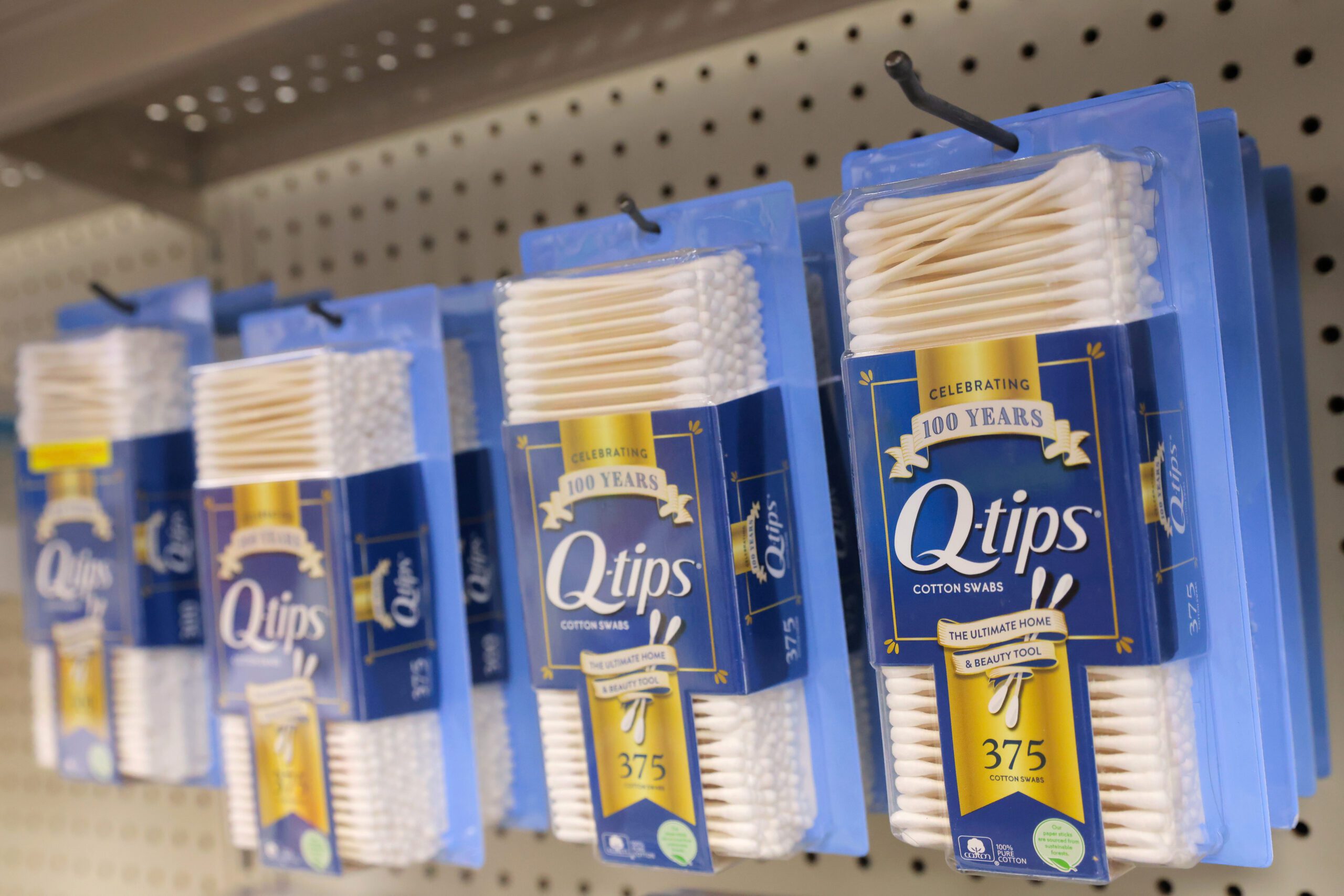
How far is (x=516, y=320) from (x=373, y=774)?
0.46 meters

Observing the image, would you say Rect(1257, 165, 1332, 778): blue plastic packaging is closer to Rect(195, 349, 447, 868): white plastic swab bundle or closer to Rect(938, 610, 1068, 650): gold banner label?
Rect(938, 610, 1068, 650): gold banner label

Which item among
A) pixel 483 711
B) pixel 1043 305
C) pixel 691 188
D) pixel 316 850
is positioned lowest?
pixel 316 850

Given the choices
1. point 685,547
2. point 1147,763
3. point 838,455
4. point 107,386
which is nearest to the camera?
point 1147,763

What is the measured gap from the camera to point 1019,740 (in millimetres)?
764

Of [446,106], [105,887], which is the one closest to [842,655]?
[446,106]

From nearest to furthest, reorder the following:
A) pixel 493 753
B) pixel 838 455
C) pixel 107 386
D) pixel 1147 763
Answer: pixel 1147 763 < pixel 838 455 < pixel 493 753 < pixel 107 386

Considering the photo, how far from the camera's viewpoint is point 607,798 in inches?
36.9

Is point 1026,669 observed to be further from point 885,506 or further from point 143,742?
point 143,742

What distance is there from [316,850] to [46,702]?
20.4 inches

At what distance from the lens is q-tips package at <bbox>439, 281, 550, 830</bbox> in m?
1.19

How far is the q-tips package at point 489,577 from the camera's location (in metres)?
1.19

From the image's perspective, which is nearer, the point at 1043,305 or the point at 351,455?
the point at 1043,305

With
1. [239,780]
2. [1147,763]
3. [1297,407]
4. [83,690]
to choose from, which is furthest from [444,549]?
[1297,407]

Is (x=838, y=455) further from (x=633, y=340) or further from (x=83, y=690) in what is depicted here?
(x=83, y=690)
